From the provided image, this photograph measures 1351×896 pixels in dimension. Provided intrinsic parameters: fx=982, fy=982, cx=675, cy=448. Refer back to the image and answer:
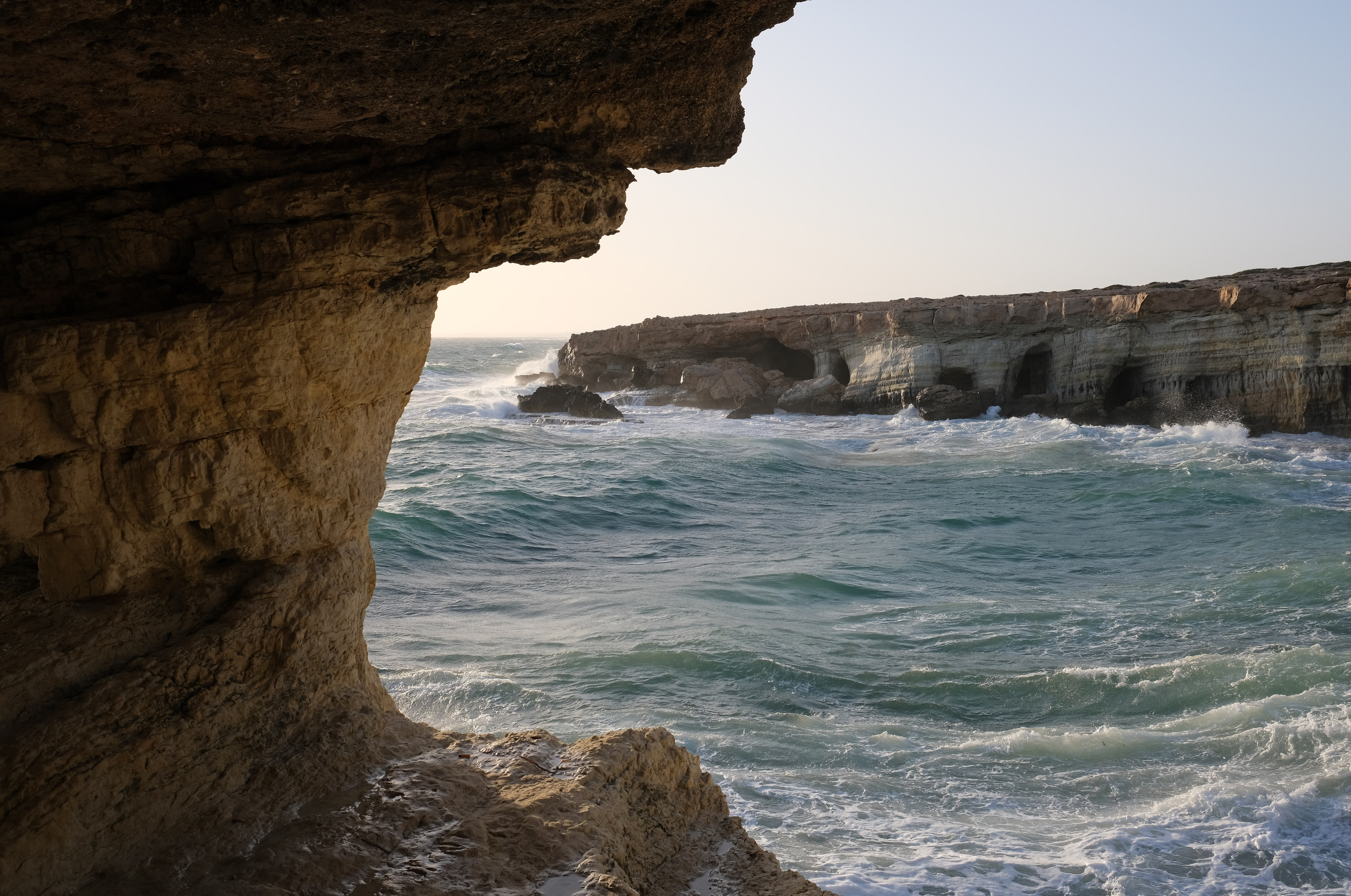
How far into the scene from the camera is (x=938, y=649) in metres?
9.19

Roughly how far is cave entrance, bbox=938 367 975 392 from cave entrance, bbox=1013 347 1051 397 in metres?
1.23

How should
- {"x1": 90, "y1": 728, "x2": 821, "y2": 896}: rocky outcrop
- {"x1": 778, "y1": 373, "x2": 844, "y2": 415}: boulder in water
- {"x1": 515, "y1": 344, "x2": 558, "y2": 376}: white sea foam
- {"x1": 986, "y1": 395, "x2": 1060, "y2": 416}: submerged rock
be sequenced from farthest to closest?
{"x1": 515, "y1": 344, "x2": 558, "y2": 376}: white sea foam, {"x1": 778, "y1": 373, "x2": 844, "y2": 415}: boulder in water, {"x1": 986, "y1": 395, "x2": 1060, "y2": 416}: submerged rock, {"x1": 90, "y1": 728, "x2": 821, "y2": 896}: rocky outcrop

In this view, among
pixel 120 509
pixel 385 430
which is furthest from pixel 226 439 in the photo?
pixel 385 430

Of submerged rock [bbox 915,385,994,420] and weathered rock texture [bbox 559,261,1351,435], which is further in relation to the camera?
submerged rock [bbox 915,385,994,420]

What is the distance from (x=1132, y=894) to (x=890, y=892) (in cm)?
124

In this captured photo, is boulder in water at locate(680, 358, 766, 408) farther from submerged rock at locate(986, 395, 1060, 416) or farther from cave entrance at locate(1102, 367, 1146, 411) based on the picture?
cave entrance at locate(1102, 367, 1146, 411)

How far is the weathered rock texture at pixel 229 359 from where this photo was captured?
332 cm

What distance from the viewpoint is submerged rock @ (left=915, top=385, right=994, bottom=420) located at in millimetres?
27250

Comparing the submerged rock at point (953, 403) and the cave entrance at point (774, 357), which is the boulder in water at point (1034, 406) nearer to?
the submerged rock at point (953, 403)

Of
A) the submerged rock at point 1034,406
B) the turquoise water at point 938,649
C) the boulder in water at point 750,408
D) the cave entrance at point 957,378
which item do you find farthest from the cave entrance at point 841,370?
the turquoise water at point 938,649

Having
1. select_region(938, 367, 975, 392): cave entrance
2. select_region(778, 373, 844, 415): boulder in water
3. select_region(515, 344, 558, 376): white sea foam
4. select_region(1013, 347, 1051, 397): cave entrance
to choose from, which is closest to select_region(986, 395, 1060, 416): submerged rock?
select_region(1013, 347, 1051, 397): cave entrance

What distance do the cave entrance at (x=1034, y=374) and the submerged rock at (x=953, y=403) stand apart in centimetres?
99

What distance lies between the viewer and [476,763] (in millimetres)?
4043

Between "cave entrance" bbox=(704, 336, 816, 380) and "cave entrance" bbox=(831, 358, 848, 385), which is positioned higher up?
"cave entrance" bbox=(704, 336, 816, 380)
